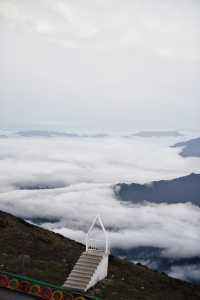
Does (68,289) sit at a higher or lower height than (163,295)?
higher

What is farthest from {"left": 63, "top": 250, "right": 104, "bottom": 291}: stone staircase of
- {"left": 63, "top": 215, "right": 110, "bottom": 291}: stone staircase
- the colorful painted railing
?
the colorful painted railing

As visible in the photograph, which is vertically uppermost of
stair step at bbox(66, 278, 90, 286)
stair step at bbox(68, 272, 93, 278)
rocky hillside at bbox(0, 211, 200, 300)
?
stair step at bbox(68, 272, 93, 278)

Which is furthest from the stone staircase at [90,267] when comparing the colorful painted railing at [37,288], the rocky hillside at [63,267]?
the colorful painted railing at [37,288]

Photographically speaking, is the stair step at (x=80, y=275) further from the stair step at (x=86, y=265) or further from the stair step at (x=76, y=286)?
the stair step at (x=76, y=286)

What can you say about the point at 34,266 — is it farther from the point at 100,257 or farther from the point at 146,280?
the point at 146,280

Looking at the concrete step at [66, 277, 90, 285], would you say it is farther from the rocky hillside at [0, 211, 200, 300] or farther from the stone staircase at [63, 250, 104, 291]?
the rocky hillside at [0, 211, 200, 300]

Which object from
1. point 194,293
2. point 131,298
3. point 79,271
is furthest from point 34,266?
point 194,293

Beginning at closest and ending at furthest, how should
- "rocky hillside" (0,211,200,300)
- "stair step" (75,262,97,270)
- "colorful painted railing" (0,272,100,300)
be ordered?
"colorful painted railing" (0,272,100,300) < "stair step" (75,262,97,270) < "rocky hillside" (0,211,200,300)

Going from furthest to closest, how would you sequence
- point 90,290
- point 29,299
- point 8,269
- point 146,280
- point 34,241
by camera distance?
point 34,241 → point 146,280 → point 8,269 → point 90,290 → point 29,299
